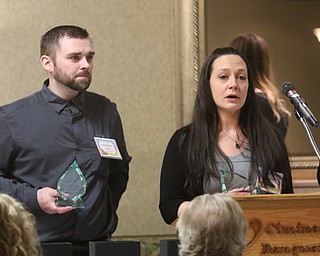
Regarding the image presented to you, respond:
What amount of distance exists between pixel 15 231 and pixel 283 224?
69.0 inches

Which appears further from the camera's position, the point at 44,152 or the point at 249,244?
the point at 44,152

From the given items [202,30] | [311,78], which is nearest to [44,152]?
[202,30]

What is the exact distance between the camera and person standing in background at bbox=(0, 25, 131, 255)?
448 centimetres

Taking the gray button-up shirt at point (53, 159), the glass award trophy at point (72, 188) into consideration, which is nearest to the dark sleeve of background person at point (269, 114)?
the gray button-up shirt at point (53, 159)

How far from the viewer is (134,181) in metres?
6.18

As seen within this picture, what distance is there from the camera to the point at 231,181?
4434 mm

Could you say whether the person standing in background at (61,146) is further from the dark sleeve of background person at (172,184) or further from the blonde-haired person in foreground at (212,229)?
the blonde-haired person in foreground at (212,229)

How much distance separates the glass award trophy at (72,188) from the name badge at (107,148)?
0.71 feet

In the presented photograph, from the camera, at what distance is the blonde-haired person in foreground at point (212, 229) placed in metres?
2.88

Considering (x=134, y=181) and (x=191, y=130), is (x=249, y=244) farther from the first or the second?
(x=134, y=181)

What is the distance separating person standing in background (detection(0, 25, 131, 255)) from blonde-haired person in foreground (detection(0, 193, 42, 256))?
171cm

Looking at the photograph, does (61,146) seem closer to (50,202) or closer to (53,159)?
(53,159)

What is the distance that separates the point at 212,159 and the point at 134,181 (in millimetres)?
1725

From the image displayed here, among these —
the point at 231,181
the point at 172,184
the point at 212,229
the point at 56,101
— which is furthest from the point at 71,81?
the point at 212,229
